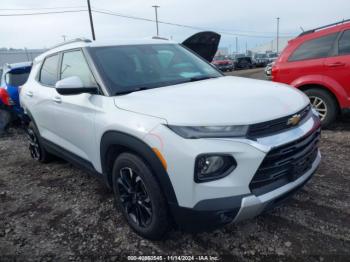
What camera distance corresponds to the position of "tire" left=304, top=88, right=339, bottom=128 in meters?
5.19

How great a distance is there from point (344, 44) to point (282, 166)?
13.0ft

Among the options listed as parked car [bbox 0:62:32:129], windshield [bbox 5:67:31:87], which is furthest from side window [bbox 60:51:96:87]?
windshield [bbox 5:67:31:87]

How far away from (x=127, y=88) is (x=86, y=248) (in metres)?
1.48

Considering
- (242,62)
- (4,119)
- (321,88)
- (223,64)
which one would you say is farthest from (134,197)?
(242,62)

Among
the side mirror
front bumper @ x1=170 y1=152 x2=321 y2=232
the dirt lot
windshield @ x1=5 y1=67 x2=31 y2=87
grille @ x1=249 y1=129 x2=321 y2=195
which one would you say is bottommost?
the dirt lot

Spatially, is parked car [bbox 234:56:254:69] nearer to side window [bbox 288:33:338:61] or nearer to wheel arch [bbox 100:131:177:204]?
side window [bbox 288:33:338:61]

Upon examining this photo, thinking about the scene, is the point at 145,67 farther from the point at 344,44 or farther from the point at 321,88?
the point at 344,44

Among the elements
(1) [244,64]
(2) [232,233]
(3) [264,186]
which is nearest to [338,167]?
(2) [232,233]

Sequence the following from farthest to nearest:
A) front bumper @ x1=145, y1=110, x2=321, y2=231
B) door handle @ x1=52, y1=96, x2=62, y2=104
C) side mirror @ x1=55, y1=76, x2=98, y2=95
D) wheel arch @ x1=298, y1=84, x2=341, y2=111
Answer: wheel arch @ x1=298, y1=84, x2=341, y2=111 → door handle @ x1=52, y1=96, x2=62, y2=104 → side mirror @ x1=55, y1=76, x2=98, y2=95 → front bumper @ x1=145, y1=110, x2=321, y2=231

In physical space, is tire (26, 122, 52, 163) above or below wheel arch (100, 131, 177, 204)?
below

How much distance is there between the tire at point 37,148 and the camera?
4.50 metres

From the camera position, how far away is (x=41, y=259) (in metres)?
2.55

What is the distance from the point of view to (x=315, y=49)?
534 cm

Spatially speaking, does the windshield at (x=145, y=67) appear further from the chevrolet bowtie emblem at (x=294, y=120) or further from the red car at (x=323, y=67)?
the red car at (x=323, y=67)
